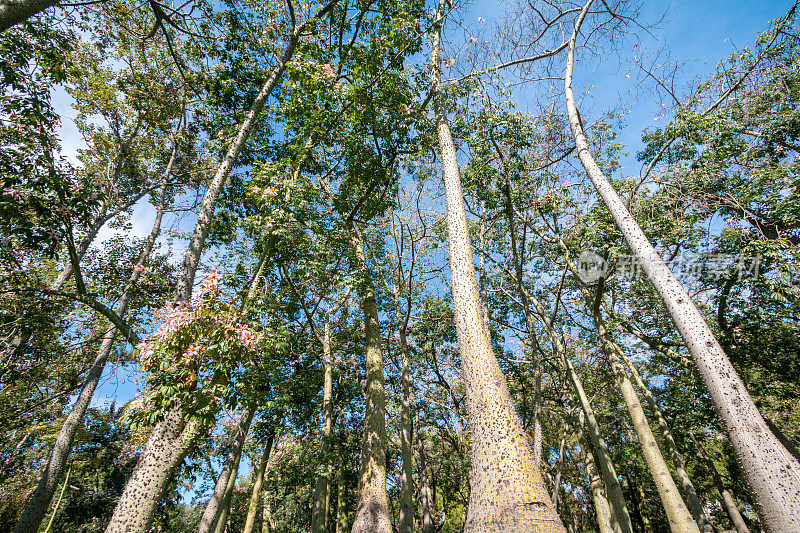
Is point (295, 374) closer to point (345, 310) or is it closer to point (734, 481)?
point (345, 310)

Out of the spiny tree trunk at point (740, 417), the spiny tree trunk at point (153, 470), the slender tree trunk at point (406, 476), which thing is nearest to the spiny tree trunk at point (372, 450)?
the slender tree trunk at point (406, 476)

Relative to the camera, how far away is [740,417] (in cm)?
388

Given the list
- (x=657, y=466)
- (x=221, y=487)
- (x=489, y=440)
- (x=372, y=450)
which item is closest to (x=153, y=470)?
(x=489, y=440)

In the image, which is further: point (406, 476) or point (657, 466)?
point (406, 476)

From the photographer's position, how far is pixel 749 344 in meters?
9.17

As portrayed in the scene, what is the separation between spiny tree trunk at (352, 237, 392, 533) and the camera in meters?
6.75

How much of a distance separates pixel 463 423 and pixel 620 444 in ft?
31.0

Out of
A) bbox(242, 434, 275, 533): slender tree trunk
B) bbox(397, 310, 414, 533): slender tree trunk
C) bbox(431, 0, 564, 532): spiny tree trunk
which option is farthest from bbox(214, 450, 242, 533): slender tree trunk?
bbox(431, 0, 564, 532): spiny tree trunk

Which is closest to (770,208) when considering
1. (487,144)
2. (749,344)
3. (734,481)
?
(749,344)

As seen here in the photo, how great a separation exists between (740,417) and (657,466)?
5.37 metres

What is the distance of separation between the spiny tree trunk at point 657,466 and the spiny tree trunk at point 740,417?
463cm

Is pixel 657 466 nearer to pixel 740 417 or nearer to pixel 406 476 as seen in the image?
pixel 740 417

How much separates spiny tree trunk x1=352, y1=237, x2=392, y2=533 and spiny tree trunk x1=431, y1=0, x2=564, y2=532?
3753 mm

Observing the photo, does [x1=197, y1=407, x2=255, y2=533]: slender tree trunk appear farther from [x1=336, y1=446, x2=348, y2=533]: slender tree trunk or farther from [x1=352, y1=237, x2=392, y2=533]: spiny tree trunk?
[x1=336, y1=446, x2=348, y2=533]: slender tree trunk
